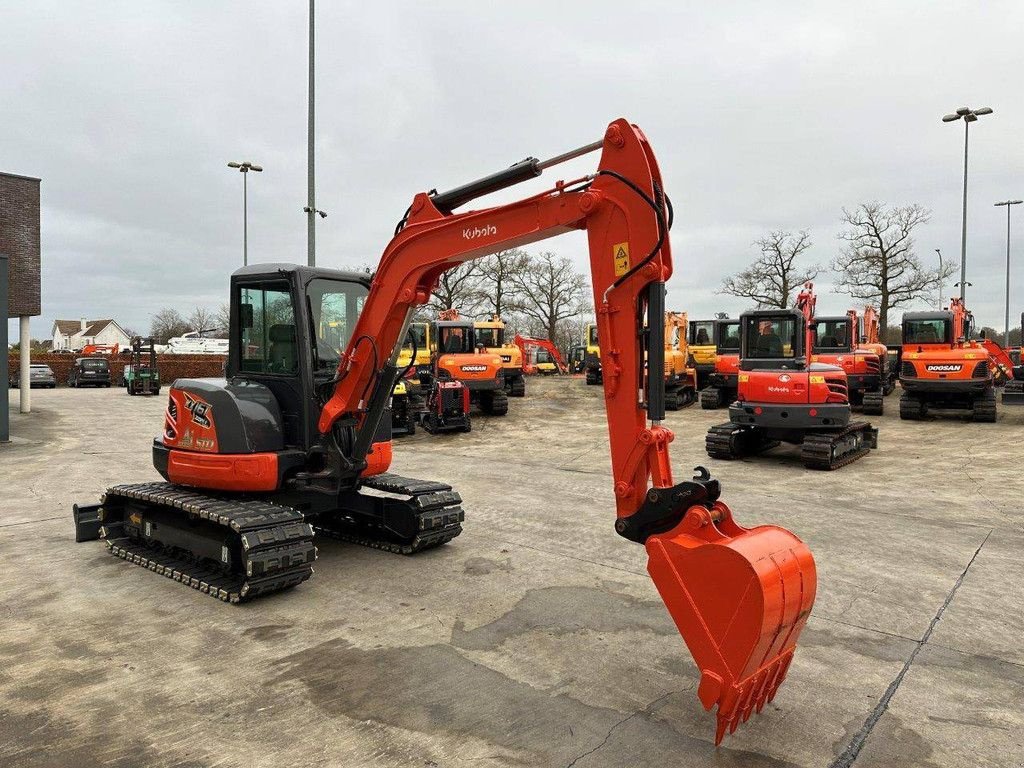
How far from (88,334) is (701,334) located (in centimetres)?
11054

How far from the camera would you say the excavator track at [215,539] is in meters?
5.51

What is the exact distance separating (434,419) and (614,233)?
44.4 feet

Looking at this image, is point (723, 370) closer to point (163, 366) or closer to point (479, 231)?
point (479, 231)

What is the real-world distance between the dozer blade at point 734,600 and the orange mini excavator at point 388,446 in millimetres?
10

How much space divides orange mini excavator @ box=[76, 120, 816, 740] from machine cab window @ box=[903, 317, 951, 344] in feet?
62.0

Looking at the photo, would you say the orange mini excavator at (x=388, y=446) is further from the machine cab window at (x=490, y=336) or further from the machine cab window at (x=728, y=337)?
the machine cab window at (x=728, y=337)

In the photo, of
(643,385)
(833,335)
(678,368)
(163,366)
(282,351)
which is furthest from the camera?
(163,366)

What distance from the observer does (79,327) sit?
112 metres

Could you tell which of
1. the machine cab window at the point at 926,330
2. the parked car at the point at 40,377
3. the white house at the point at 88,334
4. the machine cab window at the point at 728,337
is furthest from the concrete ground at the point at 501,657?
the white house at the point at 88,334

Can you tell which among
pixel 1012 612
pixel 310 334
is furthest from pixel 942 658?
pixel 310 334

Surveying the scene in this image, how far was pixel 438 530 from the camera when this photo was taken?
6.90m

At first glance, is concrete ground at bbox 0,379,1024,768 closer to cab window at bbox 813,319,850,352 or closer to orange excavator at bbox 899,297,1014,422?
orange excavator at bbox 899,297,1014,422

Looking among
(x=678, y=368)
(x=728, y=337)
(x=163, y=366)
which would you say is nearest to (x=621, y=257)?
(x=678, y=368)

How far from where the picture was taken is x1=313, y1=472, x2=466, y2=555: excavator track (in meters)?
6.80
